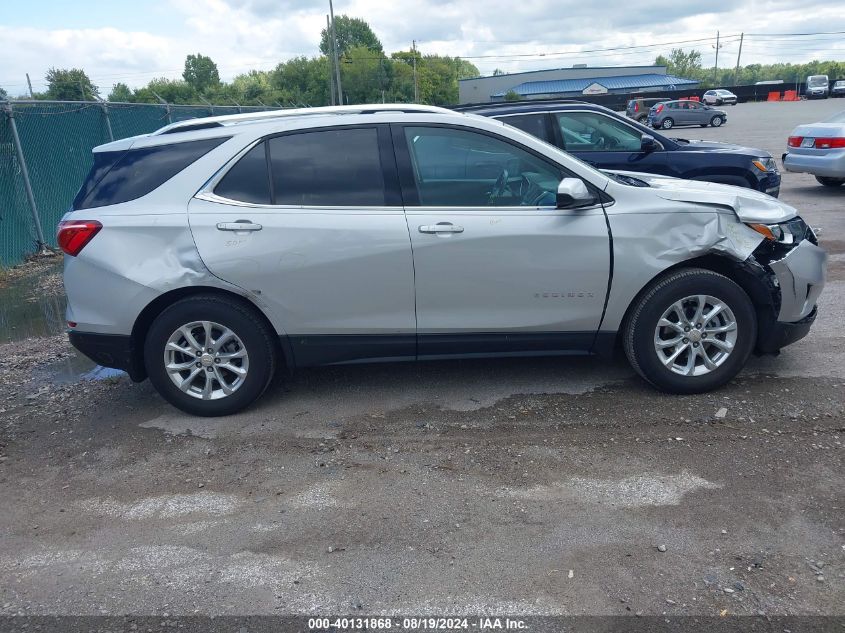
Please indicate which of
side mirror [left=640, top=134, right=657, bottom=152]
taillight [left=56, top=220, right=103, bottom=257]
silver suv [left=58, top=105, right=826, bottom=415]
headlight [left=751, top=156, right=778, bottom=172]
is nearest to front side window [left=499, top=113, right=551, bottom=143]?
side mirror [left=640, top=134, right=657, bottom=152]

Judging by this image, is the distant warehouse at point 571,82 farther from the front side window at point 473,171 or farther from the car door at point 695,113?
the front side window at point 473,171

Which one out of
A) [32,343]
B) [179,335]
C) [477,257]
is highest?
[477,257]

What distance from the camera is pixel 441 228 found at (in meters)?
4.44

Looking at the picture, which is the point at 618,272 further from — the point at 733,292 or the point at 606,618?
the point at 606,618

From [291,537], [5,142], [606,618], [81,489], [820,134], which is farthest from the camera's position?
[820,134]

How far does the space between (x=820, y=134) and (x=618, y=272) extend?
9.58m

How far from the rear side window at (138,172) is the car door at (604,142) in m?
5.30

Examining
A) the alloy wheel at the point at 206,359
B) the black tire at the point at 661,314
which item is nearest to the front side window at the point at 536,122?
the black tire at the point at 661,314

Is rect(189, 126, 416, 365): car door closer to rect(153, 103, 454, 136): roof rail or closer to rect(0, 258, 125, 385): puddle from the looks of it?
rect(153, 103, 454, 136): roof rail

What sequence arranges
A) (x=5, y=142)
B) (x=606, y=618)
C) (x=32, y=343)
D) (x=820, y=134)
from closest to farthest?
1. (x=606, y=618)
2. (x=32, y=343)
3. (x=5, y=142)
4. (x=820, y=134)

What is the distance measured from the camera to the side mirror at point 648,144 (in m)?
8.61

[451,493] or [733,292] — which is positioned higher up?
[733,292]

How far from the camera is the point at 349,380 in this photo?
525 centimetres

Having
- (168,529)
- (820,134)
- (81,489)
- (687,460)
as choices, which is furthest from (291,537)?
(820,134)
